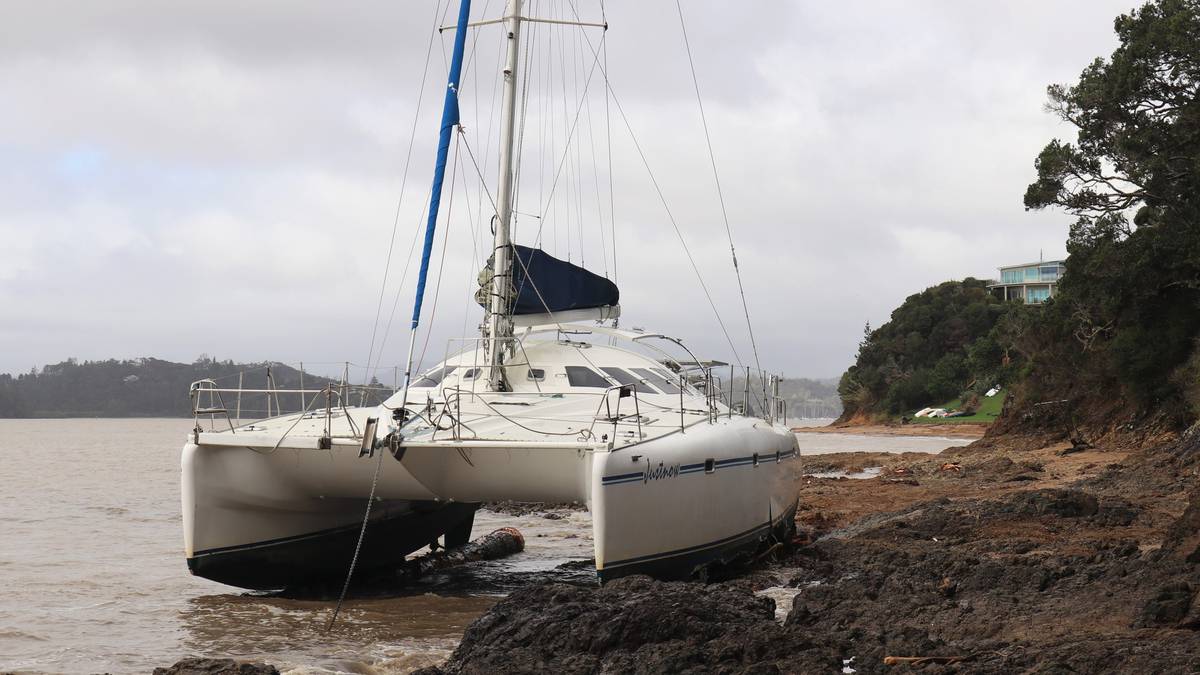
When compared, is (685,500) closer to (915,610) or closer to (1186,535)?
(915,610)

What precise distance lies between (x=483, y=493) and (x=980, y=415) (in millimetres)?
44258

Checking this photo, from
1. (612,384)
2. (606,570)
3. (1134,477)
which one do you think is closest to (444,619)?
(606,570)

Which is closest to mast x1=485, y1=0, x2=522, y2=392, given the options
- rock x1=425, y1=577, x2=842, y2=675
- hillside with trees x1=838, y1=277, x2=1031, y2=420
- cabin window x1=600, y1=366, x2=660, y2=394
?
cabin window x1=600, y1=366, x2=660, y2=394

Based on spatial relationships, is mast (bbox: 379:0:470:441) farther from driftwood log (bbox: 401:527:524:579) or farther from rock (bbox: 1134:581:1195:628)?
rock (bbox: 1134:581:1195:628)

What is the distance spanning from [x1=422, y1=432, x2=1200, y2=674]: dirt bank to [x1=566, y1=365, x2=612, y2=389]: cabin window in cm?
225

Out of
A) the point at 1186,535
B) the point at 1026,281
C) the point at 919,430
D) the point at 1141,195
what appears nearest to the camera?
the point at 1186,535

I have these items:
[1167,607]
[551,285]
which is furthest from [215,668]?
[551,285]

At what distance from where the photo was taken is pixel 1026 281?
232 ft

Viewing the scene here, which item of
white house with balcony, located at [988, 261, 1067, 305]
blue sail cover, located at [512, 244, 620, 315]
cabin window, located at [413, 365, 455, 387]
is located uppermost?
white house with balcony, located at [988, 261, 1067, 305]

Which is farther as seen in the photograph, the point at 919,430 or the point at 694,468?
the point at 919,430

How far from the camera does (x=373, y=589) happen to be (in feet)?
34.0

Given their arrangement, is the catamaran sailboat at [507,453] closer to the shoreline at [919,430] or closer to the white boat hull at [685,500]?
the white boat hull at [685,500]

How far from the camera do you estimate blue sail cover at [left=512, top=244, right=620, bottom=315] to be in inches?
452

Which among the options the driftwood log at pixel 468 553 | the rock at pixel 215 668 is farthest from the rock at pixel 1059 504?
the rock at pixel 215 668
